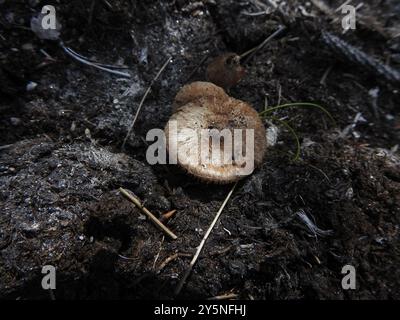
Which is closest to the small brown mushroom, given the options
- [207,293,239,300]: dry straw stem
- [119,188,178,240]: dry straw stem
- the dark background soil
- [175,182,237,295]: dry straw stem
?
the dark background soil

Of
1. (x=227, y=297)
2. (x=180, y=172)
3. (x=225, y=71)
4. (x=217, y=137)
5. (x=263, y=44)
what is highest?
(x=263, y=44)

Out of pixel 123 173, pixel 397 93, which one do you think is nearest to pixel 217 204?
pixel 123 173

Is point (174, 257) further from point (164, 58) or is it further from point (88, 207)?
point (164, 58)

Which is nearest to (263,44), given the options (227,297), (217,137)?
(217,137)

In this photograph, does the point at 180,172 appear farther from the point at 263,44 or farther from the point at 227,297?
the point at 263,44

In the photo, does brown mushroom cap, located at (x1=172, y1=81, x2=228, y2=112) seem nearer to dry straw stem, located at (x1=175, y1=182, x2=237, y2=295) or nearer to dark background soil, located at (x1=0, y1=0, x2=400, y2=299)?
dark background soil, located at (x1=0, y1=0, x2=400, y2=299)

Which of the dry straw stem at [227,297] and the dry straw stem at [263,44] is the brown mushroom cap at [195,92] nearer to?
the dry straw stem at [263,44]

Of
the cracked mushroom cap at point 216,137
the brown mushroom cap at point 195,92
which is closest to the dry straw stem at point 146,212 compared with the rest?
the cracked mushroom cap at point 216,137
